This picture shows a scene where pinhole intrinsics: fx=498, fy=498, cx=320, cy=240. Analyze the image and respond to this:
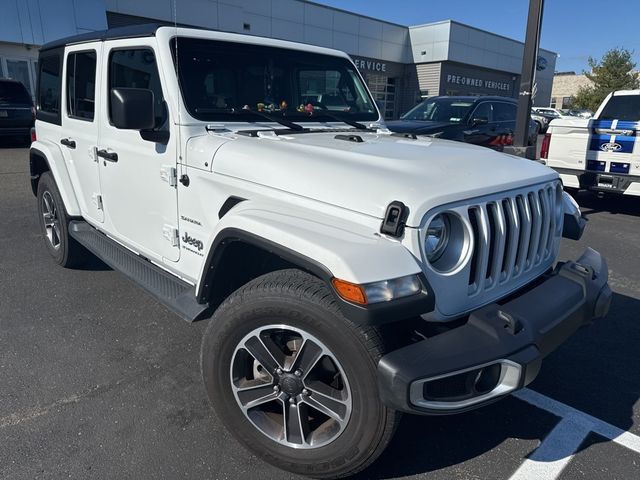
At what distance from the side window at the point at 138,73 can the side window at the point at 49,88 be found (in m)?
1.11

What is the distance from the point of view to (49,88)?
4.55 m

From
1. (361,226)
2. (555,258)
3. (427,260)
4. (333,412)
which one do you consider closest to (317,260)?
(361,226)

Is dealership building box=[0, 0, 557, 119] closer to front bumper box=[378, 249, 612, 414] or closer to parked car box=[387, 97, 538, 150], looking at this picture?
parked car box=[387, 97, 538, 150]

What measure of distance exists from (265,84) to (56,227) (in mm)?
2701

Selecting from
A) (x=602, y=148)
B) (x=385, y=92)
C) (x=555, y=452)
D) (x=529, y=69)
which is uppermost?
(x=385, y=92)

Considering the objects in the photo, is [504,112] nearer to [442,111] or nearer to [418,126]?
[442,111]

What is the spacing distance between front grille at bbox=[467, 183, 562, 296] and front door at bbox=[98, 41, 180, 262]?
1.75 metres

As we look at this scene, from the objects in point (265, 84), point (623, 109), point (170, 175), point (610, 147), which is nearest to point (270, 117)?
point (265, 84)

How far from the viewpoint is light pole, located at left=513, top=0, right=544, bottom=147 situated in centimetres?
827

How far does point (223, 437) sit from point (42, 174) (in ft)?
11.7

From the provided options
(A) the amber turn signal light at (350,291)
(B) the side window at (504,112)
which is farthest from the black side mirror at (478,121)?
(A) the amber turn signal light at (350,291)

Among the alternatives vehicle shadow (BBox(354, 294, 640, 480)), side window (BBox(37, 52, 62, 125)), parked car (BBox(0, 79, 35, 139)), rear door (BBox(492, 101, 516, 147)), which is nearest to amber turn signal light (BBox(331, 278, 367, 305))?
vehicle shadow (BBox(354, 294, 640, 480))

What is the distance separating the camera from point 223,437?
257cm

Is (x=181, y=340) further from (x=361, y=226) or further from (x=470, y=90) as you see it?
(x=470, y=90)
